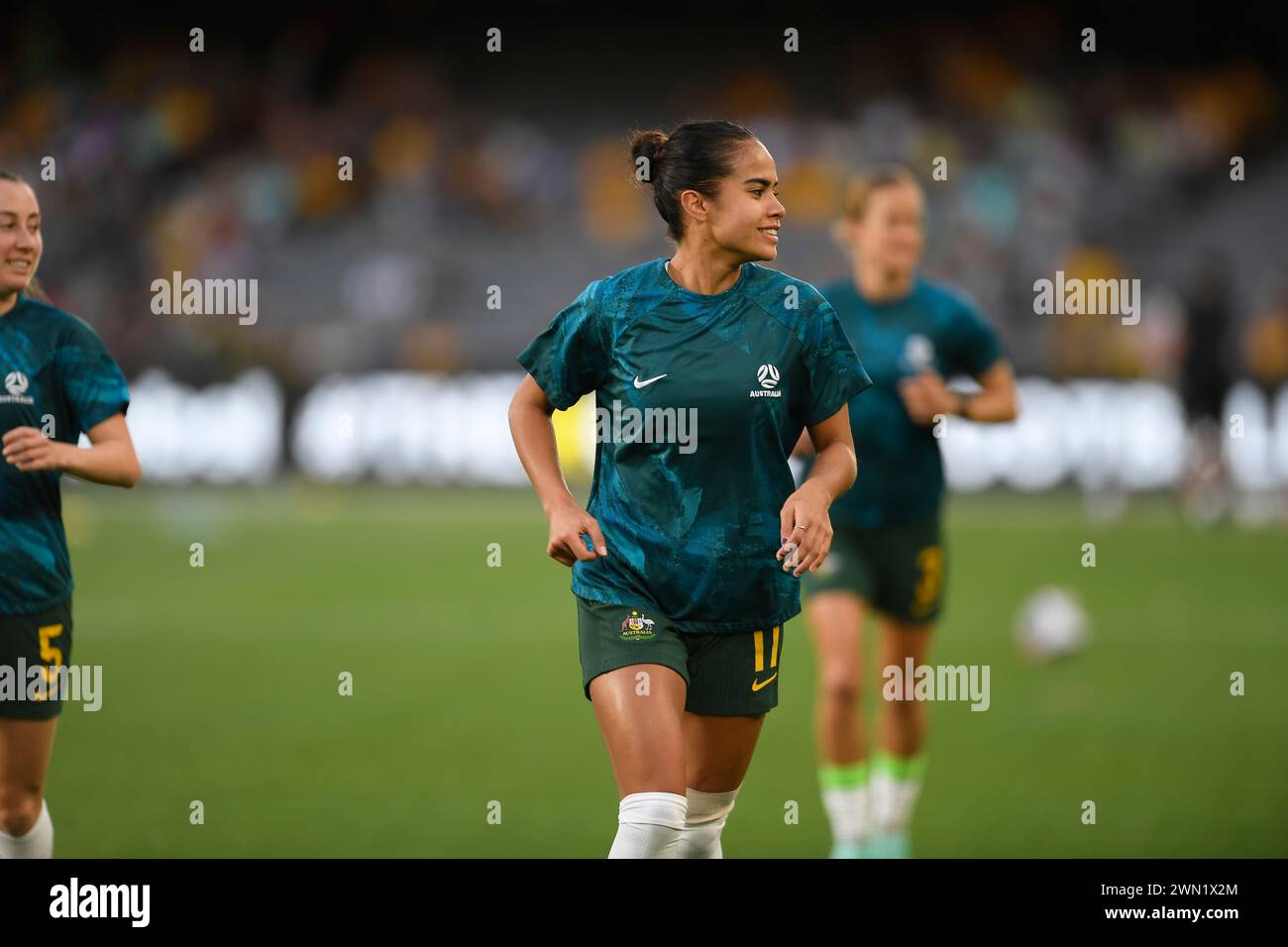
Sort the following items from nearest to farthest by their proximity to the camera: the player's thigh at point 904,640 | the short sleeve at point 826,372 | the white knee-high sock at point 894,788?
the short sleeve at point 826,372
the white knee-high sock at point 894,788
the player's thigh at point 904,640

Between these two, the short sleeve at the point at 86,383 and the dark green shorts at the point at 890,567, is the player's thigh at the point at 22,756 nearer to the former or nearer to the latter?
the short sleeve at the point at 86,383

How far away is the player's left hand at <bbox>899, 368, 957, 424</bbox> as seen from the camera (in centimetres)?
638

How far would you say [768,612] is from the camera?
464 cm

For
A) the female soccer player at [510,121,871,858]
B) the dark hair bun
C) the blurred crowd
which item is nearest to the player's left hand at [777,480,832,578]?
the female soccer player at [510,121,871,858]

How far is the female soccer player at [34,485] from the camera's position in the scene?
4887 mm

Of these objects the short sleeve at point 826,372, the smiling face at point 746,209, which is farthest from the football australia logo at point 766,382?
the smiling face at point 746,209

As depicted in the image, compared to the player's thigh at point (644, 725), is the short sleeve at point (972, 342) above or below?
above

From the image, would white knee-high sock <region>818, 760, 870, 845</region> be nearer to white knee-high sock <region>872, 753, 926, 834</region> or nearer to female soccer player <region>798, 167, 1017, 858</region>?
female soccer player <region>798, 167, 1017, 858</region>

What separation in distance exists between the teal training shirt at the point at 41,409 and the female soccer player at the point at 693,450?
53.6 inches

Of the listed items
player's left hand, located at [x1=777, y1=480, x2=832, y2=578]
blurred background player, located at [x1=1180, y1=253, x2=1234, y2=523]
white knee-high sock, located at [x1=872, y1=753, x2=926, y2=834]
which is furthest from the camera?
blurred background player, located at [x1=1180, y1=253, x2=1234, y2=523]

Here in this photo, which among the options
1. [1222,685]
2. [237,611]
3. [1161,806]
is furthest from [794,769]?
[237,611]

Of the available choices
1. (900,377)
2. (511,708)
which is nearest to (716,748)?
(900,377)

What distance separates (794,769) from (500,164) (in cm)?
1957

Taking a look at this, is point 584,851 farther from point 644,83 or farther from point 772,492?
point 644,83
